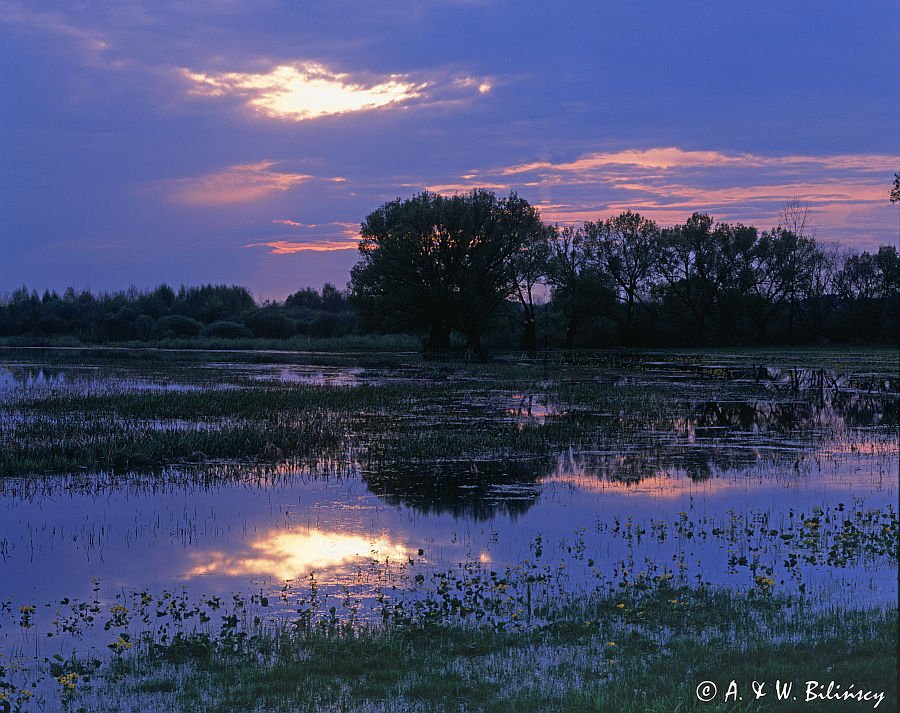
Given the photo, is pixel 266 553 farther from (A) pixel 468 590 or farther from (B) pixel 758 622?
(B) pixel 758 622

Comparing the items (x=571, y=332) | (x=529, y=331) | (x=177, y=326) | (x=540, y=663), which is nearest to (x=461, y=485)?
(x=540, y=663)

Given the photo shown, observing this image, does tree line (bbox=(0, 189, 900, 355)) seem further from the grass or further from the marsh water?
the grass

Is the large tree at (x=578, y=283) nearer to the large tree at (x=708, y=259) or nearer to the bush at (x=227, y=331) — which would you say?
the large tree at (x=708, y=259)

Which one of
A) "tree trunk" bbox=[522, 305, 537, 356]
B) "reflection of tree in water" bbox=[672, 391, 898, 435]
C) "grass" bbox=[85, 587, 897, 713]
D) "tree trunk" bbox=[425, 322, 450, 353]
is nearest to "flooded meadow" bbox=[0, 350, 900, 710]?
"reflection of tree in water" bbox=[672, 391, 898, 435]

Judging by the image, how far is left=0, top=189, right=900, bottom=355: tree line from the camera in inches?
3302

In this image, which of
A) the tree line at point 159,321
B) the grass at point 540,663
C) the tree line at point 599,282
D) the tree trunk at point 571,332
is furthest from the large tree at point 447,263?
the grass at point 540,663

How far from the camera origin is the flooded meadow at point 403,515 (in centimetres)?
1096

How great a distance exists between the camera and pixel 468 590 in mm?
11586

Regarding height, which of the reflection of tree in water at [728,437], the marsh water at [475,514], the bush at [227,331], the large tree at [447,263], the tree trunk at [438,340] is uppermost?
the large tree at [447,263]

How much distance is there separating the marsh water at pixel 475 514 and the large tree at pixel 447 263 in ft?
169

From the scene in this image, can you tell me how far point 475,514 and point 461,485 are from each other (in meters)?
2.82

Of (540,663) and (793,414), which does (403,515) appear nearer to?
(540,663)

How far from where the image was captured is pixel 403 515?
16672 millimetres

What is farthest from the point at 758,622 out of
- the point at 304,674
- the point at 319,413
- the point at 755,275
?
the point at 755,275
